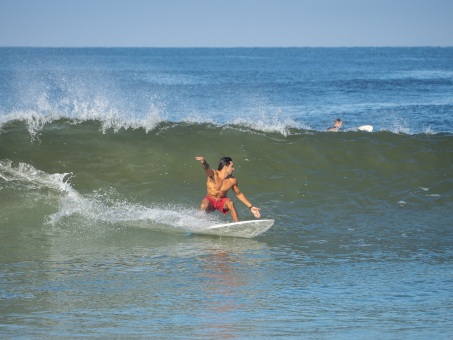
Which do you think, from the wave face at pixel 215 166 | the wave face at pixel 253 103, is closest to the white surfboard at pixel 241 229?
the wave face at pixel 215 166

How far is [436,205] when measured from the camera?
15.6 meters

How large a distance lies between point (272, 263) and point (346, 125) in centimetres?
2181

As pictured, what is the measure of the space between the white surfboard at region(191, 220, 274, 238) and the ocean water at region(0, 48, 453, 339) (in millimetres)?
167

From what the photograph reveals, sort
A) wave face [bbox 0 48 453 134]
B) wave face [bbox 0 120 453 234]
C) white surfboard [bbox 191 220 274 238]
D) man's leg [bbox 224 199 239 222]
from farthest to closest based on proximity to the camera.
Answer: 1. wave face [bbox 0 48 453 134]
2. wave face [bbox 0 120 453 234]
3. man's leg [bbox 224 199 239 222]
4. white surfboard [bbox 191 220 274 238]

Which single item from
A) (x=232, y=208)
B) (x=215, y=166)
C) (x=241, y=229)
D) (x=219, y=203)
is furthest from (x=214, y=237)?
(x=215, y=166)

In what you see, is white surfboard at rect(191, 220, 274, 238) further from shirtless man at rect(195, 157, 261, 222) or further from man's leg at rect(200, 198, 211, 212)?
man's leg at rect(200, 198, 211, 212)

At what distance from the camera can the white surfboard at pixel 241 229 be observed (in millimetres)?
12450

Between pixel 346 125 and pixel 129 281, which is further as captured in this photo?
pixel 346 125

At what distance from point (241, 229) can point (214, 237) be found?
0.52 metres

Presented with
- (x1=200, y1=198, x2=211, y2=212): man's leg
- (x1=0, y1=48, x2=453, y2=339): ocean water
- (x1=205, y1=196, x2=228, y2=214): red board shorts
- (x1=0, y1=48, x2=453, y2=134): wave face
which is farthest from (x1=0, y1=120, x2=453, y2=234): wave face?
(x1=0, y1=48, x2=453, y2=134): wave face

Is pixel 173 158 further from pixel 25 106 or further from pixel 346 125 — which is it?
pixel 25 106

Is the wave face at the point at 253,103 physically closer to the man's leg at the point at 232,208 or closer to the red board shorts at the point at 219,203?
the red board shorts at the point at 219,203

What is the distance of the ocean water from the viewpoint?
27.9ft

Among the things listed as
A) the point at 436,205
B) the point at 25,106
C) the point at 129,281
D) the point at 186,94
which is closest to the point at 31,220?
the point at 129,281
